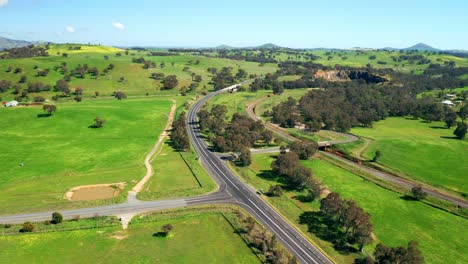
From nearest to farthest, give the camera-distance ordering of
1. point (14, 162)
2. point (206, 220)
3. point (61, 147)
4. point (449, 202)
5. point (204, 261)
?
1. point (204, 261)
2. point (206, 220)
3. point (449, 202)
4. point (14, 162)
5. point (61, 147)

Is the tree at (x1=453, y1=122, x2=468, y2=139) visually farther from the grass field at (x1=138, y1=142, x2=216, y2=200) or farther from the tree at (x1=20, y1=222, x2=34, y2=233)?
the tree at (x1=20, y1=222, x2=34, y2=233)

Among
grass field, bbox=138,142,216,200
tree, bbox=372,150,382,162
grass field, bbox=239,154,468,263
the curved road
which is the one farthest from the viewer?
tree, bbox=372,150,382,162

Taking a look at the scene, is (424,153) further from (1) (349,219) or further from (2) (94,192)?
(2) (94,192)

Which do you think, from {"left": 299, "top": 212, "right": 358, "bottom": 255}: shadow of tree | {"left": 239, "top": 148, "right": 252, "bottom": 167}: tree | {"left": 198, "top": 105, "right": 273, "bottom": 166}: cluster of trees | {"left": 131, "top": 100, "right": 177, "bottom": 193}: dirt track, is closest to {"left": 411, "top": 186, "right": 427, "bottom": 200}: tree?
{"left": 299, "top": 212, "right": 358, "bottom": 255}: shadow of tree

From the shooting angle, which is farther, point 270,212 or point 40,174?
point 40,174

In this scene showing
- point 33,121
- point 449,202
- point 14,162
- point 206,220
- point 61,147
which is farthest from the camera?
point 33,121

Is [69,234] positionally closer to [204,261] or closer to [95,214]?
[95,214]

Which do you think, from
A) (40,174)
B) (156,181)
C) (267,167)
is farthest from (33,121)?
(267,167)
